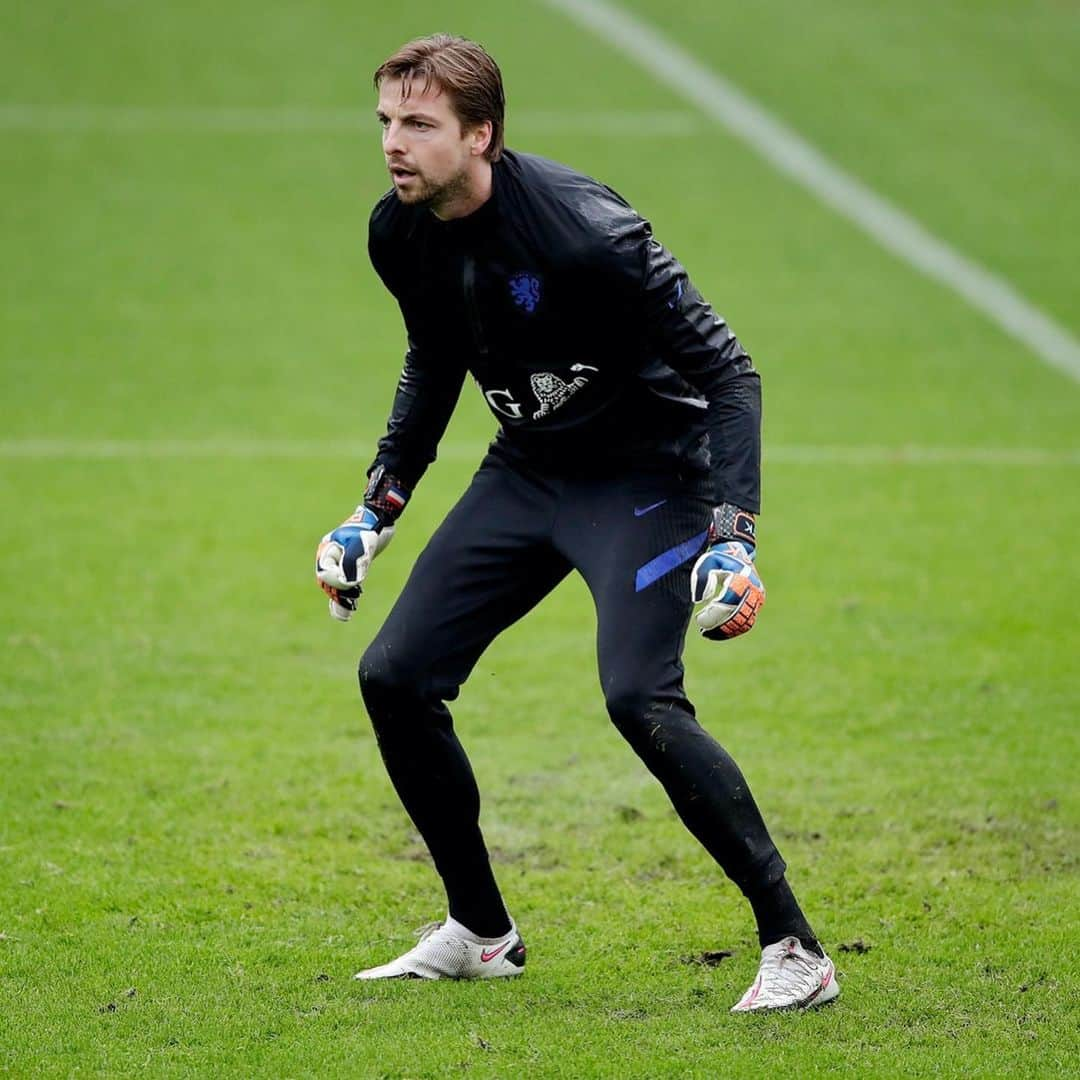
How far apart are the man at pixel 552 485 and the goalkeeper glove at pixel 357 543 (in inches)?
0.4

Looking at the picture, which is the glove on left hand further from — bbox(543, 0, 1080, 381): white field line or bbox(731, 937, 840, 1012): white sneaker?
bbox(543, 0, 1080, 381): white field line

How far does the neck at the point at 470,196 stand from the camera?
4891 millimetres

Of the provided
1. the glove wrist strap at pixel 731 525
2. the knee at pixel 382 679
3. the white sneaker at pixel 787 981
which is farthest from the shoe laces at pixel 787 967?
the knee at pixel 382 679

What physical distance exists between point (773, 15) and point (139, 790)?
20046mm

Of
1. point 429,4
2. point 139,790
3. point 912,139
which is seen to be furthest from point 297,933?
point 429,4

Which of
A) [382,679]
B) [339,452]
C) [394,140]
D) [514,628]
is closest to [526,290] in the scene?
[394,140]

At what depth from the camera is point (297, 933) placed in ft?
18.5

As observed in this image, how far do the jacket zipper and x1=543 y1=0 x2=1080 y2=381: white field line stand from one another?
11.4m

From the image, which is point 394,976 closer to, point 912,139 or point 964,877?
point 964,877

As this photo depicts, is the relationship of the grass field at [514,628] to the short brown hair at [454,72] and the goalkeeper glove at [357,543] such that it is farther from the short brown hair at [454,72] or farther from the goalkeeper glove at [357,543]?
the short brown hair at [454,72]

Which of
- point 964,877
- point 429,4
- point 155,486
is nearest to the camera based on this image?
point 964,877

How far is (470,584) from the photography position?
516 cm

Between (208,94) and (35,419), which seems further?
(208,94)

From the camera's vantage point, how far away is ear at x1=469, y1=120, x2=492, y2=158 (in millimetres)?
4848
